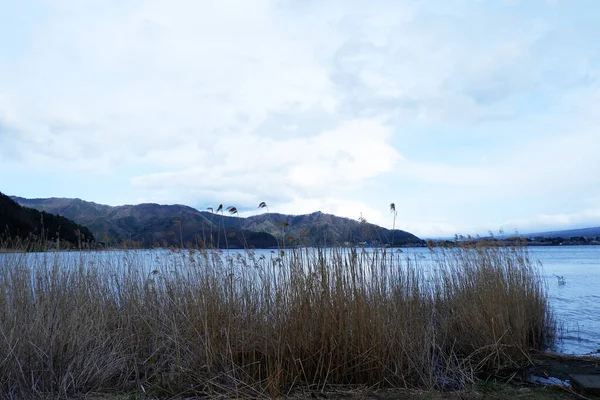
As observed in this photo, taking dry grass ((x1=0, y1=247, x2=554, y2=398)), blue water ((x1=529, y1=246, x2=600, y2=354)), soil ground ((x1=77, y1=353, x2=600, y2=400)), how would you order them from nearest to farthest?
1. soil ground ((x1=77, y1=353, x2=600, y2=400))
2. dry grass ((x1=0, y1=247, x2=554, y2=398))
3. blue water ((x1=529, y1=246, x2=600, y2=354))

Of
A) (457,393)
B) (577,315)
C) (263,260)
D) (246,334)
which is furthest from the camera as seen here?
(577,315)

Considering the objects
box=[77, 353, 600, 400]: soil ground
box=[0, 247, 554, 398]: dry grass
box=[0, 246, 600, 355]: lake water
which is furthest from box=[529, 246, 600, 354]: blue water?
box=[77, 353, 600, 400]: soil ground

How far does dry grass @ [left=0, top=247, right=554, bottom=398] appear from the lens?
4.49 metres

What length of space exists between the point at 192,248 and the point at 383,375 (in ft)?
9.21

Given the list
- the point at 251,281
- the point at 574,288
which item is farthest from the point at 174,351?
the point at 574,288

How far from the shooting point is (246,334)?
185 inches

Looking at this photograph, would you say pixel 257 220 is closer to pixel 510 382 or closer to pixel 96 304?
pixel 96 304

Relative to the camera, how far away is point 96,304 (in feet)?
20.1

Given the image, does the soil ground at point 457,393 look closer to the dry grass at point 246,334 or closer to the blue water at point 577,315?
the dry grass at point 246,334

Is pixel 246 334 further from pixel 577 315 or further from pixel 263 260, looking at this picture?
pixel 577 315

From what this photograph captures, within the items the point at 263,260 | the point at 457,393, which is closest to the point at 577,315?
the point at 457,393

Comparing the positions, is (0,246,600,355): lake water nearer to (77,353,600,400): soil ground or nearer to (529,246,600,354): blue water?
(529,246,600,354): blue water

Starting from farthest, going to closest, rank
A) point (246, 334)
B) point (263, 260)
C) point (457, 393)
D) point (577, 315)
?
point (577, 315) → point (263, 260) → point (246, 334) → point (457, 393)

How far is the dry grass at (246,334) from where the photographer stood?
4488mm
